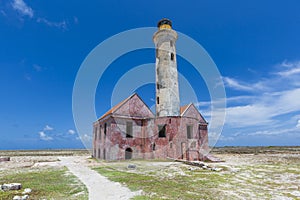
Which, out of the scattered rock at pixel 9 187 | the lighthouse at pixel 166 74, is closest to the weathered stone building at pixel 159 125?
the lighthouse at pixel 166 74

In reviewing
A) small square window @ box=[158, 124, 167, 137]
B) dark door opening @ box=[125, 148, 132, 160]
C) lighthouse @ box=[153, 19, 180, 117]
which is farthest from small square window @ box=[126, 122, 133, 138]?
lighthouse @ box=[153, 19, 180, 117]

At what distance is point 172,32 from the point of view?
2864 centimetres

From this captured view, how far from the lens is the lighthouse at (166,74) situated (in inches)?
1057

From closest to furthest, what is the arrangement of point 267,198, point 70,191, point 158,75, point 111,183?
point 267,198
point 70,191
point 111,183
point 158,75

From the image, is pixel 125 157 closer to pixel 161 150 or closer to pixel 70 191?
pixel 161 150

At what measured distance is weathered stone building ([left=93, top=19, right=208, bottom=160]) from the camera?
2284cm

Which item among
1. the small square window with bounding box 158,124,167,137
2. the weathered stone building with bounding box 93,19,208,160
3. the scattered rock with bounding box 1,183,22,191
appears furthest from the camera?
the small square window with bounding box 158,124,167,137

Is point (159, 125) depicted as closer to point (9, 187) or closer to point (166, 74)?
point (166, 74)

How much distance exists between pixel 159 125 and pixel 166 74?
7391 mm

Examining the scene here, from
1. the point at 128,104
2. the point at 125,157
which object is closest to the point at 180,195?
the point at 125,157

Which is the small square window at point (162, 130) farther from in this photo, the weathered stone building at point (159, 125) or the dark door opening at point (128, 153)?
the dark door opening at point (128, 153)

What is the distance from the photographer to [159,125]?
79.6ft

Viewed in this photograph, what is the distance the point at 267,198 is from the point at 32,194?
32.5ft

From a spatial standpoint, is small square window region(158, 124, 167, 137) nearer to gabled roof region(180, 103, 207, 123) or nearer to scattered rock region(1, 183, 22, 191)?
gabled roof region(180, 103, 207, 123)
